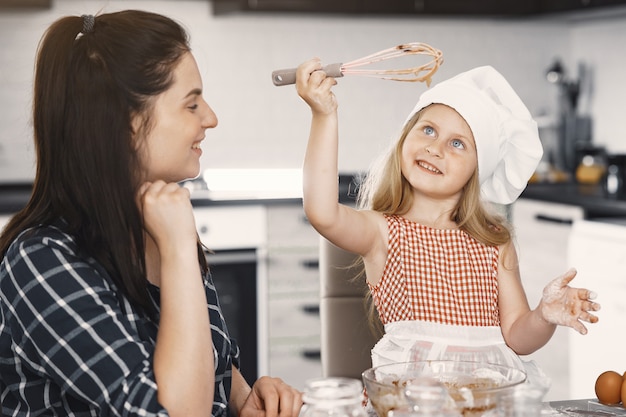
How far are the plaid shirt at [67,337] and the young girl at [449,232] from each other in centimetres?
62

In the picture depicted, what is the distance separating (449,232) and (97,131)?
91 cm

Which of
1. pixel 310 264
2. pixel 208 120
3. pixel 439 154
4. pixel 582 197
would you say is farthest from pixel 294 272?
pixel 208 120

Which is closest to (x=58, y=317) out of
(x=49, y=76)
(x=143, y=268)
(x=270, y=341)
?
(x=143, y=268)

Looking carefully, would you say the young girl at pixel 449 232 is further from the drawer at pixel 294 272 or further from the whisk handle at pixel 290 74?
the drawer at pixel 294 272

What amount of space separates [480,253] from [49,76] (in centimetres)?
101

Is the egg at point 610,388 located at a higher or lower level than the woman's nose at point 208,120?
lower

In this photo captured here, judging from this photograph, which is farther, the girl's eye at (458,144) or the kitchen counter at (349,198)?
the kitchen counter at (349,198)

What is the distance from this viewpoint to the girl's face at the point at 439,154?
189 centimetres

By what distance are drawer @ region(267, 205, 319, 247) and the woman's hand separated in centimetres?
209

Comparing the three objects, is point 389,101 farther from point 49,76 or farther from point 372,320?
point 49,76

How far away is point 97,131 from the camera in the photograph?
4.22 feet

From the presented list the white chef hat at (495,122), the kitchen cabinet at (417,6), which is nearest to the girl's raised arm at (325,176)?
the white chef hat at (495,122)

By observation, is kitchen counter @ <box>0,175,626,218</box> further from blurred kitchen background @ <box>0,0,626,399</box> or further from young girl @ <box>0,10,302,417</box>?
young girl @ <box>0,10,302,417</box>

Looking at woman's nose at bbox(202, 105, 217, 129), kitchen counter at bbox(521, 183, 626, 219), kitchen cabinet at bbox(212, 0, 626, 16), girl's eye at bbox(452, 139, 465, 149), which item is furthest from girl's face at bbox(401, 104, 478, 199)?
kitchen cabinet at bbox(212, 0, 626, 16)
